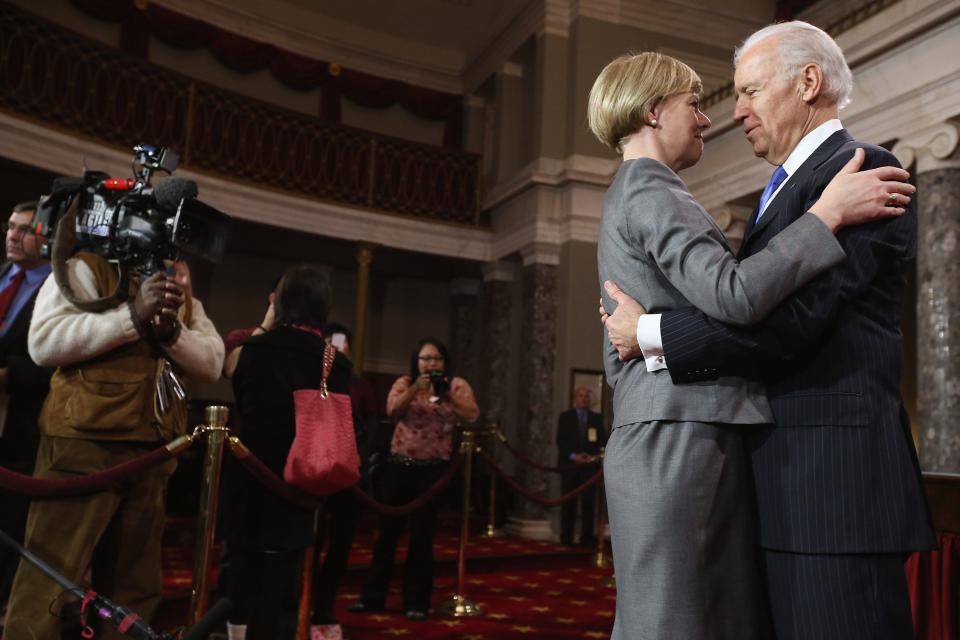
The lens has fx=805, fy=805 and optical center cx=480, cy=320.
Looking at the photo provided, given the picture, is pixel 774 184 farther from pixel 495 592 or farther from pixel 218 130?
pixel 218 130

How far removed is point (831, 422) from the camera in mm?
1381

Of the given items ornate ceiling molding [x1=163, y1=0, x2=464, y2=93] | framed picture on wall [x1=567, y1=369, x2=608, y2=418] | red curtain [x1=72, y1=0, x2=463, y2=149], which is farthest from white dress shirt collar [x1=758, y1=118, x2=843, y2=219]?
ornate ceiling molding [x1=163, y1=0, x2=464, y2=93]

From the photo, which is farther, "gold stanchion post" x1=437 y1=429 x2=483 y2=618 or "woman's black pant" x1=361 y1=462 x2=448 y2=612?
"gold stanchion post" x1=437 y1=429 x2=483 y2=618

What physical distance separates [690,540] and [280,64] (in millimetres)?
12816

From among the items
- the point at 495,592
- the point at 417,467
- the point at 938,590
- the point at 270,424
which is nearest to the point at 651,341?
the point at 270,424

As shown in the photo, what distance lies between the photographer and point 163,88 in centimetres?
1027

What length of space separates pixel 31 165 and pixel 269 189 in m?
3.18

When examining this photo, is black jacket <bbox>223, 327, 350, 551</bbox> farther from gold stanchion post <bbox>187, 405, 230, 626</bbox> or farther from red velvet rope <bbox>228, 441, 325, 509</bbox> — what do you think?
gold stanchion post <bbox>187, 405, 230, 626</bbox>

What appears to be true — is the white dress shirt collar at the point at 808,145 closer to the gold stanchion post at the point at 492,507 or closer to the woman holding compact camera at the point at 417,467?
the woman holding compact camera at the point at 417,467

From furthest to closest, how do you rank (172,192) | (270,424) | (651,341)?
(270,424) → (172,192) → (651,341)

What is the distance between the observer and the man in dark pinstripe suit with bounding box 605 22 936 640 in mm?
1349

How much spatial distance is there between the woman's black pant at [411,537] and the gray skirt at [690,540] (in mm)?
3419

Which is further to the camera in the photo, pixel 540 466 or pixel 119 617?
pixel 540 466

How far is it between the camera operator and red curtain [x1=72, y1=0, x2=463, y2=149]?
33.2 feet
